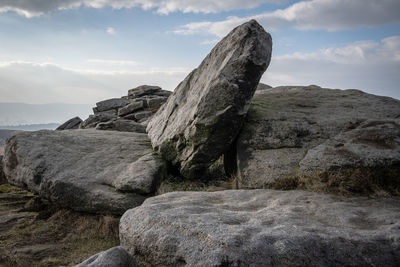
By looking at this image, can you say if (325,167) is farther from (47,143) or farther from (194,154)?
(47,143)

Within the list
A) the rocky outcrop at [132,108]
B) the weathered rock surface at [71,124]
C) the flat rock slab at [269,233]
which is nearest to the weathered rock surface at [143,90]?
the rocky outcrop at [132,108]

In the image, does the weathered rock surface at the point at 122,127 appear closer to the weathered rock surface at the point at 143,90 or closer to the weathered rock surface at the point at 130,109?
the weathered rock surface at the point at 130,109

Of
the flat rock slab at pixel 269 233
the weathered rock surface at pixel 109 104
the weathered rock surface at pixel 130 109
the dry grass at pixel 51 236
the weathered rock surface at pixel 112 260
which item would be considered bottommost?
the dry grass at pixel 51 236

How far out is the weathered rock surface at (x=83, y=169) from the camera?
10.8 m

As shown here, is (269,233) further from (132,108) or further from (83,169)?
(132,108)

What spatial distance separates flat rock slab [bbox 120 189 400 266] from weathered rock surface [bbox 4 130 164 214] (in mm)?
3914

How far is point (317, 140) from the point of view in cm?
1020

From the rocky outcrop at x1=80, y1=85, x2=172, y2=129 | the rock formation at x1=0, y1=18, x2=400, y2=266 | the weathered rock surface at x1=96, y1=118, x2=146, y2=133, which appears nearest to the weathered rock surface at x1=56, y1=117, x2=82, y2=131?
the rocky outcrop at x1=80, y1=85, x2=172, y2=129

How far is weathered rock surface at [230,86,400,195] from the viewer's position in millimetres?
8531

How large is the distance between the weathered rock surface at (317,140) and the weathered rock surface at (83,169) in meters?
3.78

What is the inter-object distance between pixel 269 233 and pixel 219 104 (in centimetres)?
586

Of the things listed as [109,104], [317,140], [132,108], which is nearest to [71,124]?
[109,104]

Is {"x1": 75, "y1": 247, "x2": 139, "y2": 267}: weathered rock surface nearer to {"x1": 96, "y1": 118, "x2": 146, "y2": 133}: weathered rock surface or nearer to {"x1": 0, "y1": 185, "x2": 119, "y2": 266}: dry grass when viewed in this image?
{"x1": 0, "y1": 185, "x2": 119, "y2": 266}: dry grass

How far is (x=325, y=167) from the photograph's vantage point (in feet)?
28.6
